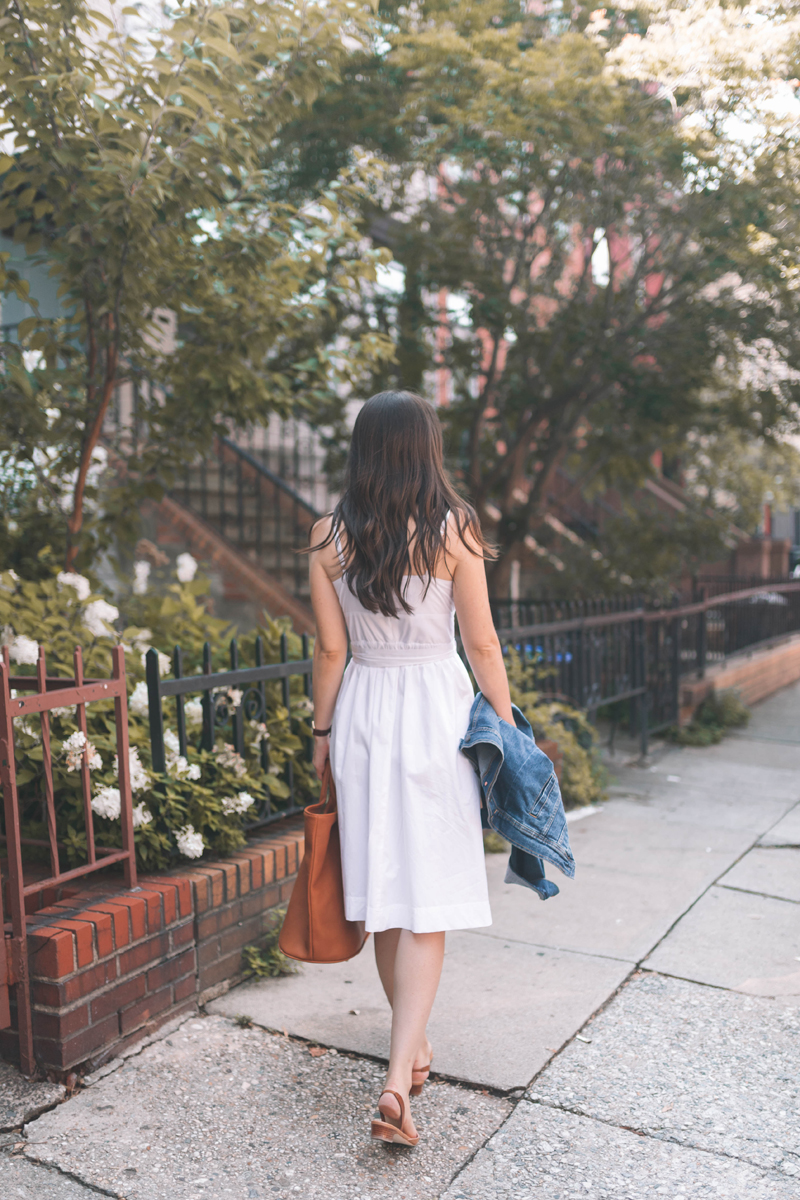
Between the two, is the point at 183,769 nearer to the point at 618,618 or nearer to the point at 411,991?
the point at 411,991

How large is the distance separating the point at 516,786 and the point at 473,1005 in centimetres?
107

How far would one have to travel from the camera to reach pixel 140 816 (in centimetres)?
315

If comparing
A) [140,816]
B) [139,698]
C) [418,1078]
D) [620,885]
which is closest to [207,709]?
[139,698]

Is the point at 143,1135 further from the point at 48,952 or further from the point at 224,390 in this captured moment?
the point at 224,390

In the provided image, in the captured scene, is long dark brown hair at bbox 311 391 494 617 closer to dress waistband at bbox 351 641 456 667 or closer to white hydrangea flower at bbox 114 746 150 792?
dress waistband at bbox 351 641 456 667

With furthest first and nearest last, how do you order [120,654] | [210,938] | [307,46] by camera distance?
[307,46] < [210,938] < [120,654]

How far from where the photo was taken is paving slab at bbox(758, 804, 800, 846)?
4.98 m

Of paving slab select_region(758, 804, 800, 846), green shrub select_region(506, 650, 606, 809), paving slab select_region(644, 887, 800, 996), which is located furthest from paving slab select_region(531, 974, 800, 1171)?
green shrub select_region(506, 650, 606, 809)

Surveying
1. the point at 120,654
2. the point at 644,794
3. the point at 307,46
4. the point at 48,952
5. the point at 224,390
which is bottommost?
the point at 644,794

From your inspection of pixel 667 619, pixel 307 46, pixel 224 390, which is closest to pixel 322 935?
pixel 224 390

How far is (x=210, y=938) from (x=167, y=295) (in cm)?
290

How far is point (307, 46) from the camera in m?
4.30

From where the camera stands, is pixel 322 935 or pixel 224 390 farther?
pixel 224 390

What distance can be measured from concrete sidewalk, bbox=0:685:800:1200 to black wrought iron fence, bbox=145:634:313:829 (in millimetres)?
740
